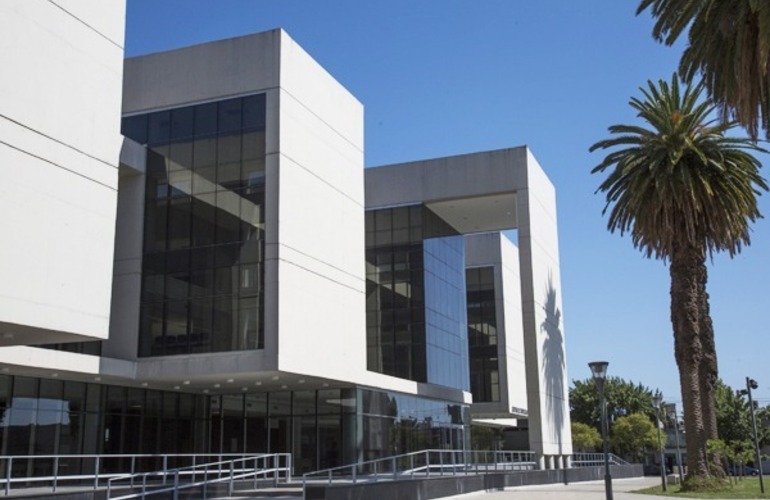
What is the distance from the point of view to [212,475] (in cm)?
3247

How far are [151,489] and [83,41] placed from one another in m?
12.6

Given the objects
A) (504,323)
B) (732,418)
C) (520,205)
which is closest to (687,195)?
(520,205)

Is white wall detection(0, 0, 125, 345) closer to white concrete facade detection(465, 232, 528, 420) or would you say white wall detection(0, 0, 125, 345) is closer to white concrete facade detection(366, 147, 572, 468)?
white concrete facade detection(366, 147, 572, 468)

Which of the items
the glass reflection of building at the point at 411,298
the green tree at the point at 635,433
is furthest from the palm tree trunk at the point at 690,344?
the green tree at the point at 635,433

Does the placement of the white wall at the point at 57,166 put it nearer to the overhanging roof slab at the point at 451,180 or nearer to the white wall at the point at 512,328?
the overhanging roof slab at the point at 451,180

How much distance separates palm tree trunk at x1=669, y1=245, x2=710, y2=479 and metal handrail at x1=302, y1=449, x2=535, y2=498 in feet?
27.2

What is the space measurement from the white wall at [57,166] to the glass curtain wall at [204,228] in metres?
8.70

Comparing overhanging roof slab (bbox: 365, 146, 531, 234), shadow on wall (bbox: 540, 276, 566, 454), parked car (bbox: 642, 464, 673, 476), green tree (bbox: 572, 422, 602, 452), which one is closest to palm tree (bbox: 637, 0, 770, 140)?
overhanging roof slab (bbox: 365, 146, 531, 234)

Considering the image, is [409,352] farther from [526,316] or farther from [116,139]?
[116,139]

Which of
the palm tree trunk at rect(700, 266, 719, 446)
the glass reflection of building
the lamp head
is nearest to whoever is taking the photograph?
the lamp head

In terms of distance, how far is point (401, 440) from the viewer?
4003 cm

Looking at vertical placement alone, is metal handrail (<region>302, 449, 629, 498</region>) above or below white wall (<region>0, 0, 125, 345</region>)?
below

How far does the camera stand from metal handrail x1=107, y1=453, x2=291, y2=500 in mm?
24195

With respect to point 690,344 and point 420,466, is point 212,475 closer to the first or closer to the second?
point 420,466
